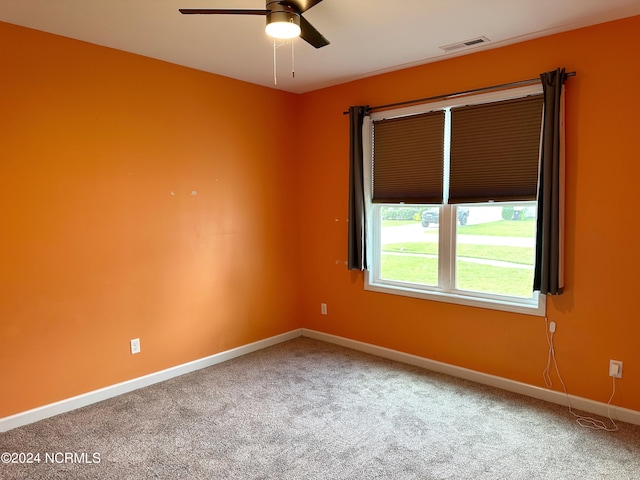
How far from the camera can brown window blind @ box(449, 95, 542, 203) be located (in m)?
3.15

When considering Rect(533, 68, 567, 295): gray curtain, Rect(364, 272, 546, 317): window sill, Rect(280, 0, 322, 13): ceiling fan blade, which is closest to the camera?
Rect(280, 0, 322, 13): ceiling fan blade

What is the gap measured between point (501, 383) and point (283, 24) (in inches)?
119

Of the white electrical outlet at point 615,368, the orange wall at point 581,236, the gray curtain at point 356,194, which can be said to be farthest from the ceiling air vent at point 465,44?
the white electrical outlet at point 615,368

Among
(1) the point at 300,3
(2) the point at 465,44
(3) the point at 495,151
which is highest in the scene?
(2) the point at 465,44

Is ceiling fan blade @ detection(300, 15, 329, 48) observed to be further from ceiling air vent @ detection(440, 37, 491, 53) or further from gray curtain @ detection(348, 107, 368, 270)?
gray curtain @ detection(348, 107, 368, 270)

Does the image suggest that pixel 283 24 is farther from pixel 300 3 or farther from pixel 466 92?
pixel 466 92

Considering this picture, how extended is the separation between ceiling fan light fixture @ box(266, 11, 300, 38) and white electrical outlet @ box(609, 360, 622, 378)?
9.61 feet

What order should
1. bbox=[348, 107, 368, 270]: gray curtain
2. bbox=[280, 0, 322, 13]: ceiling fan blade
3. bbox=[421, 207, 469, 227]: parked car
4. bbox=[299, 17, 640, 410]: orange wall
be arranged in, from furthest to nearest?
bbox=[348, 107, 368, 270]: gray curtain, bbox=[421, 207, 469, 227]: parked car, bbox=[299, 17, 640, 410]: orange wall, bbox=[280, 0, 322, 13]: ceiling fan blade

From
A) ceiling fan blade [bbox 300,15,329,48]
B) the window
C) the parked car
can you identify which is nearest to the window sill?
the window

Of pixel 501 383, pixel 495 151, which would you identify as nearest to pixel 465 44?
pixel 495 151

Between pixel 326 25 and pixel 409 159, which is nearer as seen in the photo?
pixel 326 25

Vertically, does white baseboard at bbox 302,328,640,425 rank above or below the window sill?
below

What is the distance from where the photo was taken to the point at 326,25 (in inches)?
112

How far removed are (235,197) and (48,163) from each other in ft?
5.23
